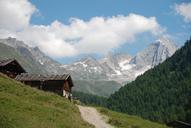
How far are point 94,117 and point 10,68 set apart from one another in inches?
1202

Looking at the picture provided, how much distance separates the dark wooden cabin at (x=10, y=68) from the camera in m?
88.4

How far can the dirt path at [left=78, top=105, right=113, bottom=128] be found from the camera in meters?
61.6

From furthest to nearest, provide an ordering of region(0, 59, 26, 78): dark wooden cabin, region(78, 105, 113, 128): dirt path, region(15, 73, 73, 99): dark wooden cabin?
1. region(15, 73, 73, 99): dark wooden cabin
2. region(0, 59, 26, 78): dark wooden cabin
3. region(78, 105, 113, 128): dirt path

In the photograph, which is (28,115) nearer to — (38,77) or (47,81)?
(47,81)

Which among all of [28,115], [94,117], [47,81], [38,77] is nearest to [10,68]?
[38,77]

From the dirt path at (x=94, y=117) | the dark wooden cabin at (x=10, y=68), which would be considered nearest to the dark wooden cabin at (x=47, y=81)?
the dark wooden cabin at (x=10, y=68)

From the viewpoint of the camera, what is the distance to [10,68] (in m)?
91.4

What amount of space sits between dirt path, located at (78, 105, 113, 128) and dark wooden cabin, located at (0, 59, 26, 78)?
74.9 feet

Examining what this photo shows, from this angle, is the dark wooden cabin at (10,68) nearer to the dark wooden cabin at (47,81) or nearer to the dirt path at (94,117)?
the dark wooden cabin at (47,81)

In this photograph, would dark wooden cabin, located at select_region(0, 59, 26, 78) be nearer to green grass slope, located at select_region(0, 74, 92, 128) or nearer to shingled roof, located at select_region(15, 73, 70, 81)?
shingled roof, located at select_region(15, 73, 70, 81)

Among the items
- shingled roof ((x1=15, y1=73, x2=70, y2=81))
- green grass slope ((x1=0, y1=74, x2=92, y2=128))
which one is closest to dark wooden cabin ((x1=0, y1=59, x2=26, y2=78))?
shingled roof ((x1=15, y1=73, x2=70, y2=81))

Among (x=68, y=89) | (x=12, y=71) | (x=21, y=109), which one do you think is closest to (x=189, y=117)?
(x=68, y=89)

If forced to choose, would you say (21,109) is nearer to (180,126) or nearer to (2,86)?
(2,86)

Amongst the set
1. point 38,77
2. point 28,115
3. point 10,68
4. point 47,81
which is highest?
point 10,68
